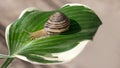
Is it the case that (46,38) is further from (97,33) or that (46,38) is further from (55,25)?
(97,33)

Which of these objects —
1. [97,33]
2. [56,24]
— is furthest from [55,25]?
[97,33]

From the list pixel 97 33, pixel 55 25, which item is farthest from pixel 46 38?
pixel 97 33

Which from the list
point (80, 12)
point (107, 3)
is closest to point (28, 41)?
point (80, 12)

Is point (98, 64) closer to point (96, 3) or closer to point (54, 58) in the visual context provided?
point (54, 58)
